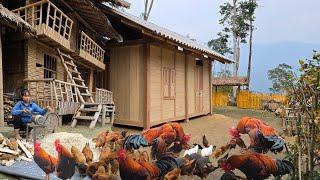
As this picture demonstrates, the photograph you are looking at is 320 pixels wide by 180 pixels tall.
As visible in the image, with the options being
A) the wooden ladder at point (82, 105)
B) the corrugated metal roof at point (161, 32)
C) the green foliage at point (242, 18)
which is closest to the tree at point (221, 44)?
the green foliage at point (242, 18)

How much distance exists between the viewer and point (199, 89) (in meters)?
18.7

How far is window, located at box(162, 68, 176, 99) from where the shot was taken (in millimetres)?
Result: 14513

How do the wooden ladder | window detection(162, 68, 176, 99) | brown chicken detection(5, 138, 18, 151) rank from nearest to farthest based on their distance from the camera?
brown chicken detection(5, 138, 18, 151) → the wooden ladder → window detection(162, 68, 176, 99)

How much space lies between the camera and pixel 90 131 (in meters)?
9.54

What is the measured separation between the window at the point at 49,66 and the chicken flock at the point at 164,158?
7531 mm

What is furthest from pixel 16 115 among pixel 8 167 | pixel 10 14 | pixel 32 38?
pixel 32 38

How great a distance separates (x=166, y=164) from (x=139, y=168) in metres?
0.30

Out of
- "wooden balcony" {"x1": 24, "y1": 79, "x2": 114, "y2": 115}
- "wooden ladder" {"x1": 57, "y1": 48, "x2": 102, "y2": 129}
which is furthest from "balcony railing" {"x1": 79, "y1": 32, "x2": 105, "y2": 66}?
"wooden balcony" {"x1": 24, "y1": 79, "x2": 114, "y2": 115}

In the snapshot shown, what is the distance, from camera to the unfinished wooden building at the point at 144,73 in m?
13.0

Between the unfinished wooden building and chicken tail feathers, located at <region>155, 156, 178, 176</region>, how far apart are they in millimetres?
8209

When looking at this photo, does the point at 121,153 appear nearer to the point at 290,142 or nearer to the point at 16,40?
the point at 290,142

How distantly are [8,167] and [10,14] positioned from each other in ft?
12.9

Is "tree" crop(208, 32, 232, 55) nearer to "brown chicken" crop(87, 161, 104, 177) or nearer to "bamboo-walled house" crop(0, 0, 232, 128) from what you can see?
"bamboo-walled house" crop(0, 0, 232, 128)

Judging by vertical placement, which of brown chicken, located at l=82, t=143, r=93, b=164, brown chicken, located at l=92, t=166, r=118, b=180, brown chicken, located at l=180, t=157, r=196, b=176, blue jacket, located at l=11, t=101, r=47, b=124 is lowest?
brown chicken, located at l=92, t=166, r=118, b=180
